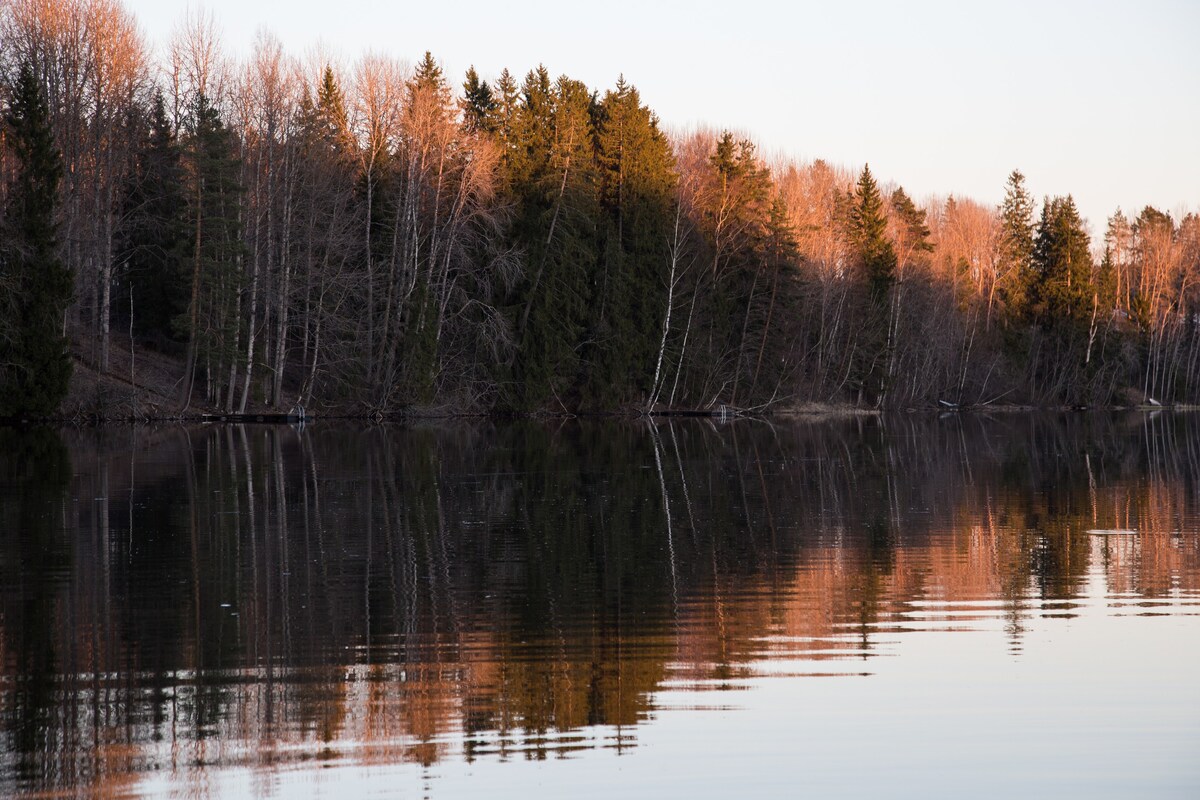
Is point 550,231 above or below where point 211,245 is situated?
above

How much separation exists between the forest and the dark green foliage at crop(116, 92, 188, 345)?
0.57 feet

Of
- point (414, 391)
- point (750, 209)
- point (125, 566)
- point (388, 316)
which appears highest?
point (750, 209)

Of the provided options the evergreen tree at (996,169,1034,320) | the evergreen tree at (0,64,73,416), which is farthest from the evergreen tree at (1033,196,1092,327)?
the evergreen tree at (0,64,73,416)

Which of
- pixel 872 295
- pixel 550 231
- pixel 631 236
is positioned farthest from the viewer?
pixel 872 295

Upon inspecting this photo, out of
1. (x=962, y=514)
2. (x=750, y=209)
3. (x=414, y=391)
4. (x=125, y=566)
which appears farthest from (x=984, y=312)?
(x=125, y=566)

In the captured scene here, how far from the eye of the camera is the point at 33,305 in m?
45.6

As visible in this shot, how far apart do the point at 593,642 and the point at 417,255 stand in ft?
166

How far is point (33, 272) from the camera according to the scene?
150 ft

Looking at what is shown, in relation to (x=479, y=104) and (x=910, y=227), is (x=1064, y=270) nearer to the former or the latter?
(x=910, y=227)

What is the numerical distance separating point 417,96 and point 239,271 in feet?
39.1

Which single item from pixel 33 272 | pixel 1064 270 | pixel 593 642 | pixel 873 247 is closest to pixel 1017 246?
pixel 1064 270

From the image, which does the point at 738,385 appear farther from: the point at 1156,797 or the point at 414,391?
the point at 1156,797

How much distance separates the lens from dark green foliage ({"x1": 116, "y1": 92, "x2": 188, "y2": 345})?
5756cm

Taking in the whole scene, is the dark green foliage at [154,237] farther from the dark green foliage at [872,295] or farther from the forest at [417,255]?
the dark green foliage at [872,295]
